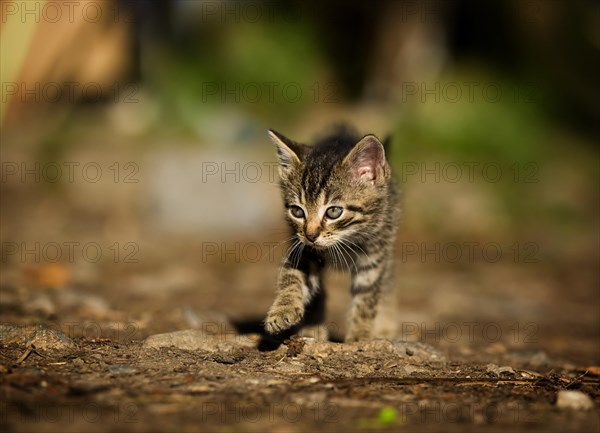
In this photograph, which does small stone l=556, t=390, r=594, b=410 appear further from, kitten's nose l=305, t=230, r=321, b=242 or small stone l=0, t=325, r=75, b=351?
small stone l=0, t=325, r=75, b=351

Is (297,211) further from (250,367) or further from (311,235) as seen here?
(250,367)

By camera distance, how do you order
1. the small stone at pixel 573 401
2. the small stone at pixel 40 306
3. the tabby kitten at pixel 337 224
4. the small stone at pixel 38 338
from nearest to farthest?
the small stone at pixel 573 401 < the small stone at pixel 38 338 < the tabby kitten at pixel 337 224 < the small stone at pixel 40 306

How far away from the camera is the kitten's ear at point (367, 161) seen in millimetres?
5000

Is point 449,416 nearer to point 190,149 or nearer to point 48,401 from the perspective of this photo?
point 48,401

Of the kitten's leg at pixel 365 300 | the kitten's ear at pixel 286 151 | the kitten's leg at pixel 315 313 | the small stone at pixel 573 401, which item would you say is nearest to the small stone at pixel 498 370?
the small stone at pixel 573 401

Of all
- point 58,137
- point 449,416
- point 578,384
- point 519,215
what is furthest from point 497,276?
point 58,137

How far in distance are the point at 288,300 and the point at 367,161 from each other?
1163 millimetres

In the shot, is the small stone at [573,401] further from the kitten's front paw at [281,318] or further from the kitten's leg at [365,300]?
the kitten's leg at [365,300]

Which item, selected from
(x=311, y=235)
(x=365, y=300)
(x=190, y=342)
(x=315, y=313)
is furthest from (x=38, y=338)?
(x=365, y=300)

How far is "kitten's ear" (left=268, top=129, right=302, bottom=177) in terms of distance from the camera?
520 centimetres

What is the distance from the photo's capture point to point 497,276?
926 cm

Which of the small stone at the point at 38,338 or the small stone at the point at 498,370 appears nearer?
the small stone at the point at 38,338

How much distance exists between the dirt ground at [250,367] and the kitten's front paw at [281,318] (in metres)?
0.12

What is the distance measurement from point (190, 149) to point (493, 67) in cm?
565
